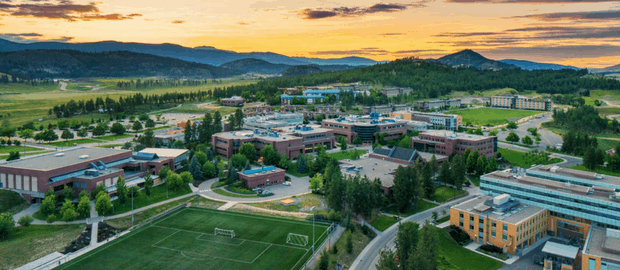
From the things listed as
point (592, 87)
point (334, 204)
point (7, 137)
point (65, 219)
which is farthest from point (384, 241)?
point (592, 87)

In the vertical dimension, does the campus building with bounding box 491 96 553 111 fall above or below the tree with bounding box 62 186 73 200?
above

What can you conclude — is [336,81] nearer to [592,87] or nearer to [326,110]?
[326,110]

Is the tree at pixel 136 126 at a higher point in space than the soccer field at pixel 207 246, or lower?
higher

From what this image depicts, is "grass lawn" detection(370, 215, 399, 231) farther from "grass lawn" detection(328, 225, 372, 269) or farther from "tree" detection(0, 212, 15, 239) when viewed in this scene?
"tree" detection(0, 212, 15, 239)

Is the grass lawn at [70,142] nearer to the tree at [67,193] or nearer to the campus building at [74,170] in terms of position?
the campus building at [74,170]

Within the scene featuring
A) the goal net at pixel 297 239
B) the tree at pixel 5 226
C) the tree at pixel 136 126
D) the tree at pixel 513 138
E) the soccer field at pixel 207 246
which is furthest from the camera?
the tree at pixel 136 126

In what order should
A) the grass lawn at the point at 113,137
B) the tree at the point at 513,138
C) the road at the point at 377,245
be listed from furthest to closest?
the tree at the point at 513,138 → the grass lawn at the point at 113,137 → the road at the point at 377,245

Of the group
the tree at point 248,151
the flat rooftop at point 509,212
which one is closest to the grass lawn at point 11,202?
the tree at point 248,151

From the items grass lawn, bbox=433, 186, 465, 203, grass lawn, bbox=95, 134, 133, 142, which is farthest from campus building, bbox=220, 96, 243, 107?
grass lawn, bbox=433, 186, 465, 203
